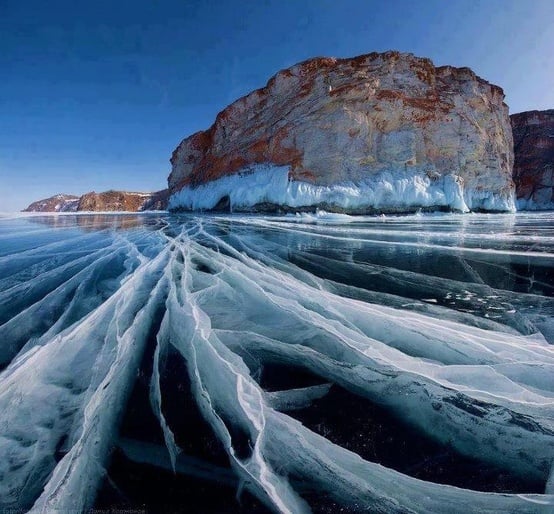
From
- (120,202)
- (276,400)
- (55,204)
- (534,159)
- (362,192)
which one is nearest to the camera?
(276,400)

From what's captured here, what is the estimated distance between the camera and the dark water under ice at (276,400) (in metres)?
1.00

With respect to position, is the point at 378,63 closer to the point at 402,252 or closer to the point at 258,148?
the point at 258,148

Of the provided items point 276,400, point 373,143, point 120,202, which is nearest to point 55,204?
point 120,202

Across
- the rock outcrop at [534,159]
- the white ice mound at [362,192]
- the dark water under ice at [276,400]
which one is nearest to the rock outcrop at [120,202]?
the white ice mound at [362,192]

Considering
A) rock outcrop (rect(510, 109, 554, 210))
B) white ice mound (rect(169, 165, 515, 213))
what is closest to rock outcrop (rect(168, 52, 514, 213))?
white ice mound (rect(169, 165, 515, 213))

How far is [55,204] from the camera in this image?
11388 centimetres

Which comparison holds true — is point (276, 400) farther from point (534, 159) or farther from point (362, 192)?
point (534, 159)

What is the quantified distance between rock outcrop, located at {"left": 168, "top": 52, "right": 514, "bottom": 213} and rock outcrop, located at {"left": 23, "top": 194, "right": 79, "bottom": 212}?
4315 inches

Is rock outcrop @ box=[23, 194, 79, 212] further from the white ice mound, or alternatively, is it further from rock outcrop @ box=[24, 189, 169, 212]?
the white ice mound

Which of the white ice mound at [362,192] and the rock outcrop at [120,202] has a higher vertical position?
the rock outcrop at [120,202]

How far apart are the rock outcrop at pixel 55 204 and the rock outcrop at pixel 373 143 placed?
109592mm

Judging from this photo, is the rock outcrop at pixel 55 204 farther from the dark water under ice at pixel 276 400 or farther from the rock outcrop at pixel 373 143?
the dark water under ice at pixel 276 400

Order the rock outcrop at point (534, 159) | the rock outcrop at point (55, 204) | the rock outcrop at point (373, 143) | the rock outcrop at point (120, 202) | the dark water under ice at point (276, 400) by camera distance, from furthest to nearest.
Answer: the rock outcrop at point (55, 204), the rock outcrop at point (120, 202), the rock outcrop at point (534, 159), the rock outcrop at point (373, 143), the dark water under ice at point (276, 400)

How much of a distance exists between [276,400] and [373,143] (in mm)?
21252
